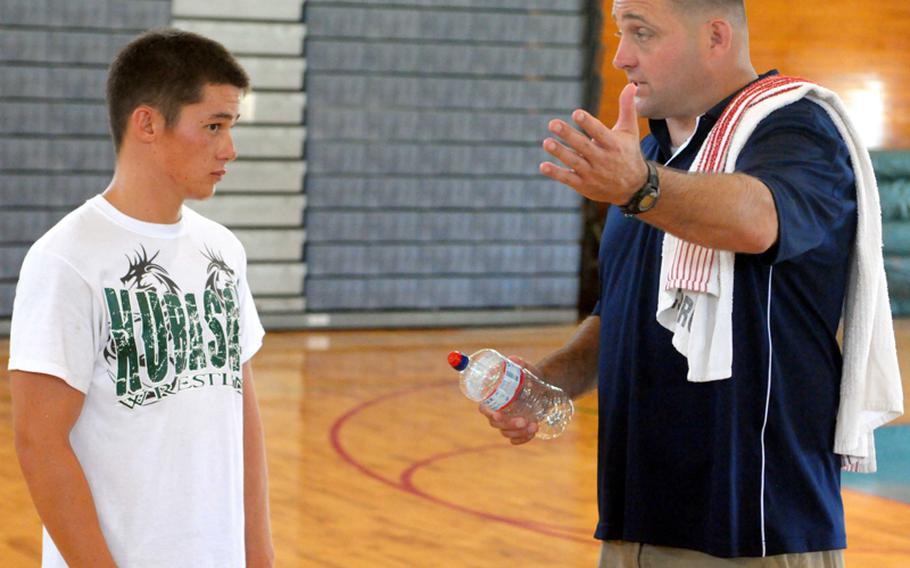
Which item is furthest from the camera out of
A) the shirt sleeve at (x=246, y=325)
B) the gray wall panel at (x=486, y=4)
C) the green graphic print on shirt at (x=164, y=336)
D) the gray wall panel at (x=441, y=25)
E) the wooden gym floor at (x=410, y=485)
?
the gray wall panel at (x=486, y=4)

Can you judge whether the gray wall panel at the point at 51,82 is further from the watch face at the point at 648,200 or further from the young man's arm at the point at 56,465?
the watch face at the point at 648,200

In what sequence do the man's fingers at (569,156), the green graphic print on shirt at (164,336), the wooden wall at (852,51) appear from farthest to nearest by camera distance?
the wooden wall at (852,51), the green graphic print on shirt at (164,336), the man's fingers at (569,156)

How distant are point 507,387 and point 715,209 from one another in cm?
77

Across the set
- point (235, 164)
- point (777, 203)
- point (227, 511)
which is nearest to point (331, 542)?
point (227, 511)

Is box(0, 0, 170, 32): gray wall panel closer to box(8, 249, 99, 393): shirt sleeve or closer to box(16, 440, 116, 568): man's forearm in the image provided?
box(8, 249, 99, 393): shirt sleeve

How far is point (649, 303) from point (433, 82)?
26.9ft

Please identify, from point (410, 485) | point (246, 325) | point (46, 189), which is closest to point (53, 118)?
point (46, 189)

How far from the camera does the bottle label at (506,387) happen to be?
8.84 feet

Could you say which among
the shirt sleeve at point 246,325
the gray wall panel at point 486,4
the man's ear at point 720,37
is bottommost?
the shirt sleeve at point 246,325

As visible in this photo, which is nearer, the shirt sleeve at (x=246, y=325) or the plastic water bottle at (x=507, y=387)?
the shirt sleeve at (x=246, y=325)

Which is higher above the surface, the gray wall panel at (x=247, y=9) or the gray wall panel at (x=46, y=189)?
the gray wall panel at (x=247, y=9)

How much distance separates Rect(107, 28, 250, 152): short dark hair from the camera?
2.42 meters

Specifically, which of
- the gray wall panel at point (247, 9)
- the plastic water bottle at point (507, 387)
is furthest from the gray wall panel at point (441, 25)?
the plastic water bottle at point (507, 387)

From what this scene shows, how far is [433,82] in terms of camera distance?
1048 cm
